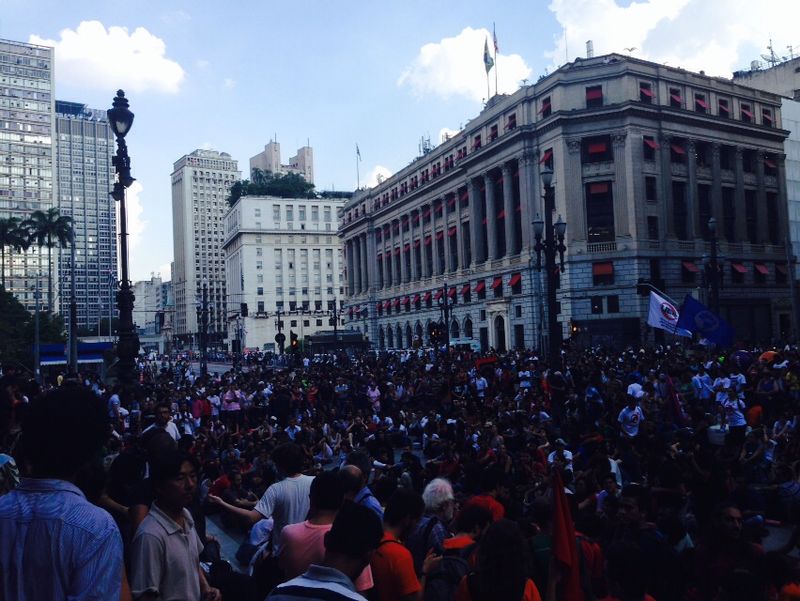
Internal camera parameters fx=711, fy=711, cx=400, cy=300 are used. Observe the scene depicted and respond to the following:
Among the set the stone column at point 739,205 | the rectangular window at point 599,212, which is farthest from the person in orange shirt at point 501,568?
the stone column at point 739,205

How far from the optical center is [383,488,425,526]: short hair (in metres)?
4.91

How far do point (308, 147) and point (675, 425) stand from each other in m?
179

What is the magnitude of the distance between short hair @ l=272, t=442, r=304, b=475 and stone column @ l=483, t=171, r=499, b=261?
2311 inches

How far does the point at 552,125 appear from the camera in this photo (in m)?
54.6

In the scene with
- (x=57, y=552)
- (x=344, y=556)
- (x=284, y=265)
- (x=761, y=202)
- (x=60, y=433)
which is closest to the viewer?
(x=57, y=552)

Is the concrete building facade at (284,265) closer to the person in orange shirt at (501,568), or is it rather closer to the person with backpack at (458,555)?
the person with backpack at (458,555)

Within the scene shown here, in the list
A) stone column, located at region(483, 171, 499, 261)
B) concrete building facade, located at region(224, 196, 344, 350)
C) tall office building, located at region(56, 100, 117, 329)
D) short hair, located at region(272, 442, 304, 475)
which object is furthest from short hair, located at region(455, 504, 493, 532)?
Answer: tall office building, located at region(56, 100, 117, 329)

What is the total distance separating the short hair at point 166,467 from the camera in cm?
399

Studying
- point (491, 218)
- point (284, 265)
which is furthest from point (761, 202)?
point (284, 265)

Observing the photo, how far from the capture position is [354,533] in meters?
3.46

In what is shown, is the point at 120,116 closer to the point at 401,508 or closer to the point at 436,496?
the point at 436,496

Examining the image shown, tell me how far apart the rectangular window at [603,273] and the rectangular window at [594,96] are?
475 inches

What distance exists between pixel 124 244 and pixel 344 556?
1352 cm

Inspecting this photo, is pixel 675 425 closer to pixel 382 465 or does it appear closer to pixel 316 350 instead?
pixel 382 465
